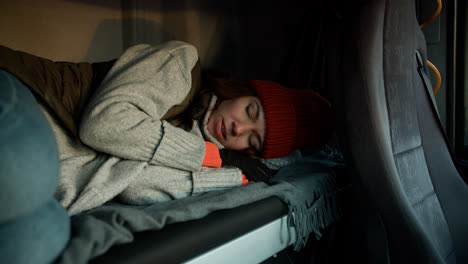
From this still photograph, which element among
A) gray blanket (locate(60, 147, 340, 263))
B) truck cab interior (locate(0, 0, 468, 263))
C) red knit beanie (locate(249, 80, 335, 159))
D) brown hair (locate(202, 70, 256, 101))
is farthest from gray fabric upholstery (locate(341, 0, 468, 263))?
brown hair (locate(202, 70, 256, 101))

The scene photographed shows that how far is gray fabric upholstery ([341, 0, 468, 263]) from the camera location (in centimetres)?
62

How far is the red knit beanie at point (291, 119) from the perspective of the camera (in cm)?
102

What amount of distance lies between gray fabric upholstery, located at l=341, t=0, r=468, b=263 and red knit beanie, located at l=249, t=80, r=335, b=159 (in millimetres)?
304

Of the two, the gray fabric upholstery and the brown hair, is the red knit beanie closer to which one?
the brown hair

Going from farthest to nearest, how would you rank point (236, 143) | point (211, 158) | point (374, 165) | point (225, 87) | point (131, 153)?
point (225, 87) < point (236, 143) < point (211, 158) < point (131, 153) < point (374, 165)

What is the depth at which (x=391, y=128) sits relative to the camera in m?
0.68

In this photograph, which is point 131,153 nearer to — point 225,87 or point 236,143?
point 236,143

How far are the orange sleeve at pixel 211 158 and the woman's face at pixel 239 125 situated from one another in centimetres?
9

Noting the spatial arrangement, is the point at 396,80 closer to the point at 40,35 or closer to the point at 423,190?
the point at 423,190

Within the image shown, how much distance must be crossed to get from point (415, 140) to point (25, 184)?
851mm

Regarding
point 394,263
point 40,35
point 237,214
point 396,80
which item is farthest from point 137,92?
point 40,35

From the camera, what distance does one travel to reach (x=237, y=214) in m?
0.66

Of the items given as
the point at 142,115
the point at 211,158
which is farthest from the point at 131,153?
the point at 211,158

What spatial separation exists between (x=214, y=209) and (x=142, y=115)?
1.12 ft
